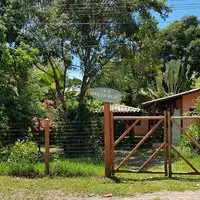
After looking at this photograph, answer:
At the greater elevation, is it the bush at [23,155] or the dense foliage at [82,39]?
the dense foliage at [82,39]

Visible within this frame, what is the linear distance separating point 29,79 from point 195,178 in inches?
525

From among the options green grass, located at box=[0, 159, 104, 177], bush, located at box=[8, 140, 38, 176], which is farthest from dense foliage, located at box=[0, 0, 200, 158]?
green grass, located at box=[0, 159, 104, 177]

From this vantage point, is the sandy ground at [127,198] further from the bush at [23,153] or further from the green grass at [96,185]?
the bush at [23,153]

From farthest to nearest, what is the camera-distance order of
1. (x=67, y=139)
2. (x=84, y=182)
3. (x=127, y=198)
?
1. (x=67, y=139)
2. (x=84, y=182)
3. (x=127, y=198)

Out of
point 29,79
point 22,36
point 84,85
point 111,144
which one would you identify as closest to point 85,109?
point 84,85

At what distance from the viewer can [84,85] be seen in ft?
82.8

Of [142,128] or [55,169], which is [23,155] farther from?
[142,128]

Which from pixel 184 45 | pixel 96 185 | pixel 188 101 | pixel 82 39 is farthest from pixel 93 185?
pixel 184 45

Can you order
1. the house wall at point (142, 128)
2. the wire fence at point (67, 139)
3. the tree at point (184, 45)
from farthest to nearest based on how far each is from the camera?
the tree at point (184, 45)
the house wall at point (142, 128)
the wire fence at point (67, 139)

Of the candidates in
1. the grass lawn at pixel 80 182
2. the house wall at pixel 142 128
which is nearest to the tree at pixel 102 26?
the grass lawn at pixel 80 182

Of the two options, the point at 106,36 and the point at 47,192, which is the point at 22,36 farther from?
the point at 47,192

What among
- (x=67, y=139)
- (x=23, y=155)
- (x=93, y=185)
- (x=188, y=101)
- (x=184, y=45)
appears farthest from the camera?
(x=184, y=45)

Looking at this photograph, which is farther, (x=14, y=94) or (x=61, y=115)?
(x=61, y=115)

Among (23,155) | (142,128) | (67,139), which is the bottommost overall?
(23,155)
